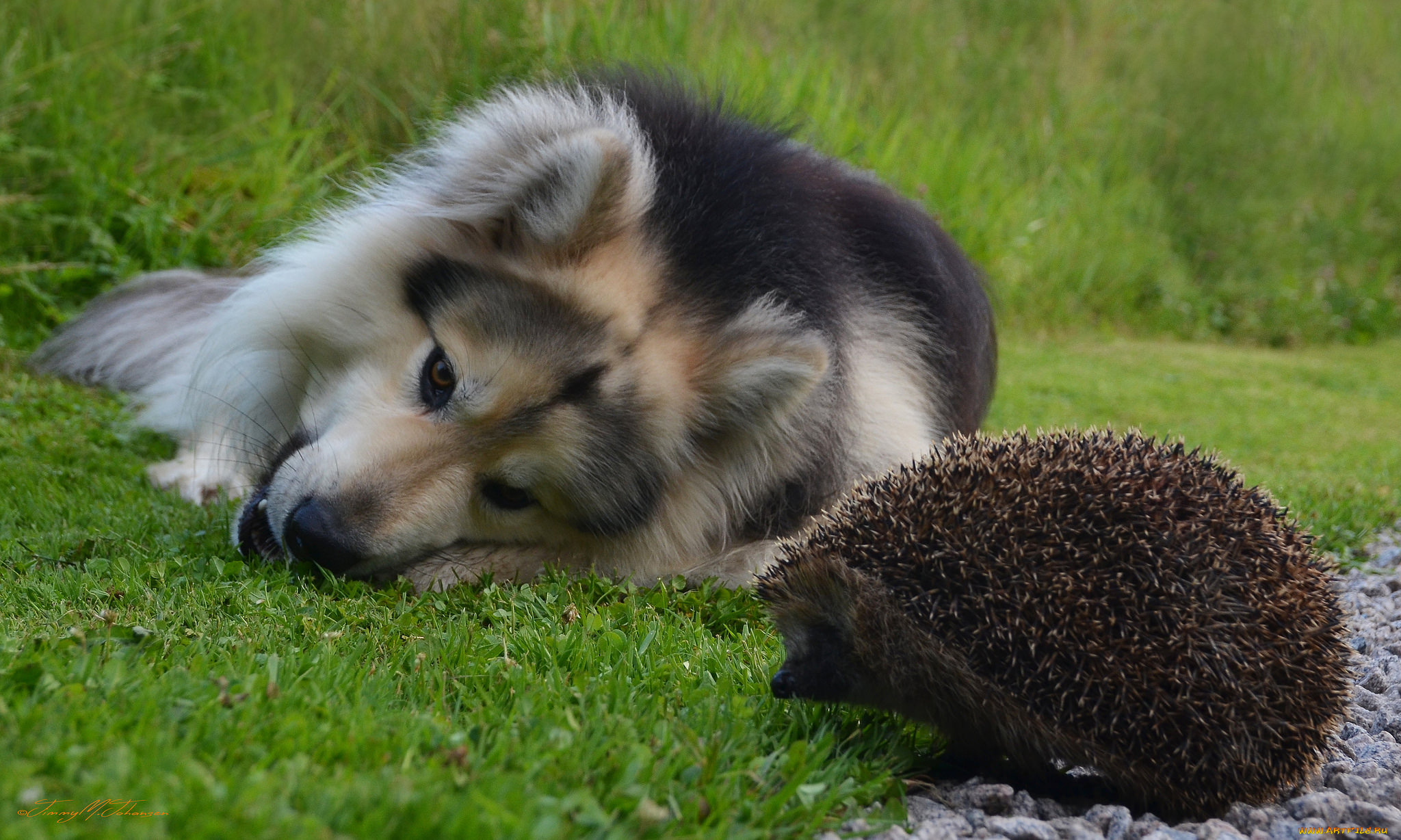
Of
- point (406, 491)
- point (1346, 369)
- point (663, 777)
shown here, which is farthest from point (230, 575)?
point (1346, 369)

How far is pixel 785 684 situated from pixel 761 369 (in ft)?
4.00

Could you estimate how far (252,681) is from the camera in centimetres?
253

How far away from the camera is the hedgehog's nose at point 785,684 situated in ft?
9.60

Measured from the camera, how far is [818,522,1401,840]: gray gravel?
2.60m

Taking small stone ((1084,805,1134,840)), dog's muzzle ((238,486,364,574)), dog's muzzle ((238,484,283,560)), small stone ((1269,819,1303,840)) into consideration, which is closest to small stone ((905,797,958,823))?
small stone ((1084,805,1134,840))

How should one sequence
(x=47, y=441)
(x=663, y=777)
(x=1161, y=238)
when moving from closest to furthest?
(x=663, y=777) → (x=47, y=441) → (x=1161, y=238)

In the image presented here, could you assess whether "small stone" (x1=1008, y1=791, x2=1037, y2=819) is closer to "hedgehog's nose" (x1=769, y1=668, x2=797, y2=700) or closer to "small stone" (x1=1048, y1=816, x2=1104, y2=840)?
"small stone" (x1=1048, y1=816, x2=1104, y2=840)

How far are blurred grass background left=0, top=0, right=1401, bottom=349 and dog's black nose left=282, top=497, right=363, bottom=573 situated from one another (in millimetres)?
2539

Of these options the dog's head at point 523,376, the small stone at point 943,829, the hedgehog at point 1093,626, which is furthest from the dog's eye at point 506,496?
the small stone at point 943,829

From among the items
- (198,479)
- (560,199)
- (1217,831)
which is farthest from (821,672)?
(198,479)

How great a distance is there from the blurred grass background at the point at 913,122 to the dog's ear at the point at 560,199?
1.41 meters

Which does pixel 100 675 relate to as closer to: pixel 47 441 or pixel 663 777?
pixel 663 777

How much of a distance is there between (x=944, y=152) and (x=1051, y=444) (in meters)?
8.67
